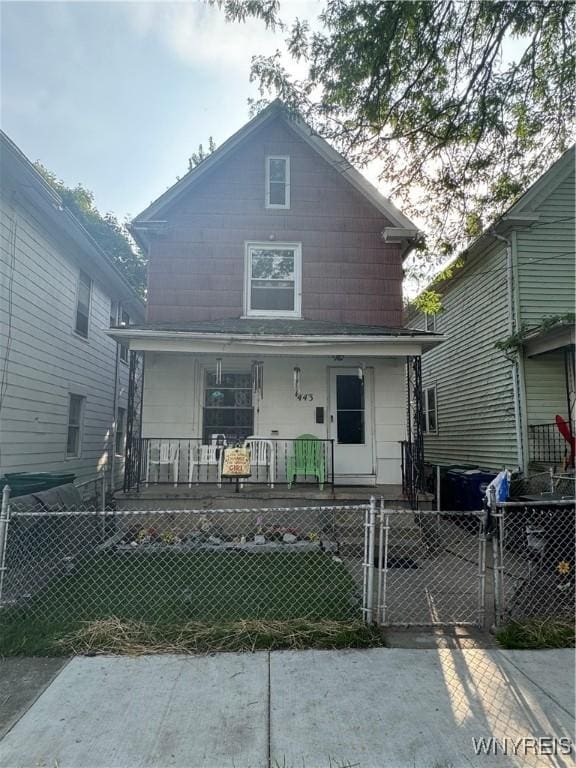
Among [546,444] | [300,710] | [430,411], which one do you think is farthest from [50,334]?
[430,411]

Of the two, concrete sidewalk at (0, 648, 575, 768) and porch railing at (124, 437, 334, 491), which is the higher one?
porch railing at (124, 437, 334, 491)


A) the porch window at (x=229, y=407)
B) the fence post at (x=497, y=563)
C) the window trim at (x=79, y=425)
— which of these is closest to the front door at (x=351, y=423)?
the porch window at (x=229, y=407)

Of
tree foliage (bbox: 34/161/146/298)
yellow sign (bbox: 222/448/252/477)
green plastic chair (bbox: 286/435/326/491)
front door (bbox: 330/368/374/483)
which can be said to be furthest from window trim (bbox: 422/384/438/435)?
tree foliage (bbox: 34/161/146/298)

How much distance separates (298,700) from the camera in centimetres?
283

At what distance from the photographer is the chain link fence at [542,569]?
3962mm

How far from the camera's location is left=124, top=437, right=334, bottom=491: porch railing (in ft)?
25.5

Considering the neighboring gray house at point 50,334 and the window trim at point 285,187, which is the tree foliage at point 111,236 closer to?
the neighboring gray house at point 50,334

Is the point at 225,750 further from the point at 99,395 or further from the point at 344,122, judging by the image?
the point at 99,395

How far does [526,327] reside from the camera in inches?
332

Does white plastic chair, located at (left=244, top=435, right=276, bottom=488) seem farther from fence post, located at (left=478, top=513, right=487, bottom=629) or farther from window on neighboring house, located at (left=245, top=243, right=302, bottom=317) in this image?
fence post, located at (left=478, top=513, right=487, bottom=629)

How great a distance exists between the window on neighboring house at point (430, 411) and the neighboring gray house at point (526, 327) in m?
2.61

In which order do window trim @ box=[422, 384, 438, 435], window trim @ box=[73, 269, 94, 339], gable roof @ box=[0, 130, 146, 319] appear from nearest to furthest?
gable roof @ box=[0, 130, 146, 319] < window trim @ box=[73, 269, 94, 339] < window trim @ box=[422, 384, 438, 435]

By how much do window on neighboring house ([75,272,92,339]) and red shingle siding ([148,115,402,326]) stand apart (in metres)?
2.26

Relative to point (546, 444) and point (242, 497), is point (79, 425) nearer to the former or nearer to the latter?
point (242, 497)
